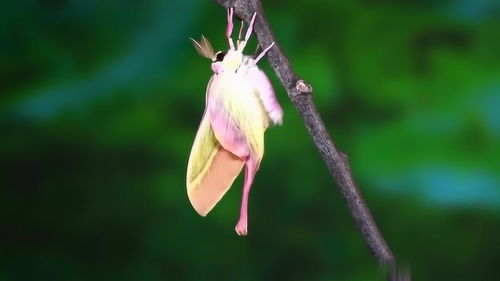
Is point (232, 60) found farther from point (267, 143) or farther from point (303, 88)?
point (267, 143)

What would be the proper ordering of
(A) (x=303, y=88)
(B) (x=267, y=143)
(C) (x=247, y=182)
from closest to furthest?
(A) (x=303, y=88) → (C) (x=247, y=182) → (B) (x=267, y=143)

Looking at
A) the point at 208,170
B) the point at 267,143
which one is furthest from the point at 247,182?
the point at 267,143

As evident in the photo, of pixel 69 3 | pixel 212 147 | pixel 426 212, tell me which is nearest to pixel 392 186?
pixel 426 212

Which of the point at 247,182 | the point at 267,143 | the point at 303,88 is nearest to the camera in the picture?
the point at 303,88

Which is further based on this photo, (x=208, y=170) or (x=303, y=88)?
(x=208, y=170)

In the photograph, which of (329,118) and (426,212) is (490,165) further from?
(329,118)

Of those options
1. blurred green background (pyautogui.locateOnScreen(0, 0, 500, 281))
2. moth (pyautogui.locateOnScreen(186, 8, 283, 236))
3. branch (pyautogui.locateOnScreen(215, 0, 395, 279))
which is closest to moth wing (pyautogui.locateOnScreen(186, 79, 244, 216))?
moth (pyautogui.locateOnScreen(186, 8, 283, 236))

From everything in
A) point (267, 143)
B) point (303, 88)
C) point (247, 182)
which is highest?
point (303, 88)
